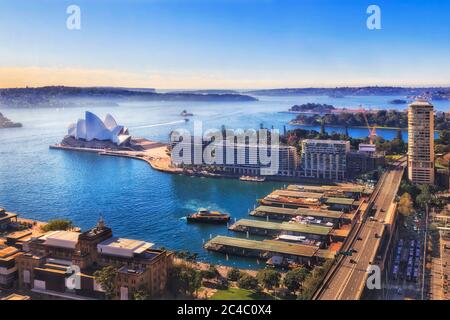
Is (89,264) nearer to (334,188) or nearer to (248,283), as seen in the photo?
(248,283)

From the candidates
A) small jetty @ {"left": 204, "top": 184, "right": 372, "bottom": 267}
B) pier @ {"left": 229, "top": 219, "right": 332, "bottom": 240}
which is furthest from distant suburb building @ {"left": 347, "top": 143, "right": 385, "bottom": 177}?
pier @ {"left": 229, "top": 219, "right": 332, "bottom": 240}

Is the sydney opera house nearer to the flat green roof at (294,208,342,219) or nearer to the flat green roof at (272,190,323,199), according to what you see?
the flat green roof at (272,190,323,199)

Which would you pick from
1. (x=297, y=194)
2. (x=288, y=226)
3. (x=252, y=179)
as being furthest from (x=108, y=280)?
(x=252, y=179)

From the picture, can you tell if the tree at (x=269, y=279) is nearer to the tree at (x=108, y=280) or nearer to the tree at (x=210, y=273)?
the tree at (x=210, y=273)

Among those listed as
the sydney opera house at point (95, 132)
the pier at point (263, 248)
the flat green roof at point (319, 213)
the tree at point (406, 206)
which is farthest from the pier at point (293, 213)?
the sydney opera house at point (95, 132)
